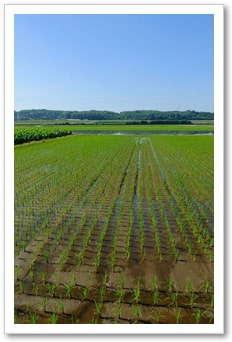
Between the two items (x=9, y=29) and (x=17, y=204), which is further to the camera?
(x=17, y=204)

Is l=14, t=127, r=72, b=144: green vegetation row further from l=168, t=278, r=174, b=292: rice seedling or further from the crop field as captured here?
l=168, t=278, r=174, b=292: rice seedling

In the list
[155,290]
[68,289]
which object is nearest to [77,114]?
[68,289]

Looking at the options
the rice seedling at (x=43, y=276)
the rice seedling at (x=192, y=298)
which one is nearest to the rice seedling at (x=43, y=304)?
the rice seedling at (x=43, y=276)

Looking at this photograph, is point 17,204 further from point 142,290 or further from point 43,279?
point 142,290

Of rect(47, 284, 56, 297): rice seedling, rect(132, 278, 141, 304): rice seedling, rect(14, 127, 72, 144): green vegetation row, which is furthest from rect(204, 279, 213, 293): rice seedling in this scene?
rect(14, 127, 72, 144): green vegetation row
